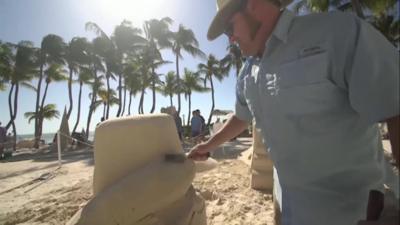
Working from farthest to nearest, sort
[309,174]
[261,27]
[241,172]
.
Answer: [241,172] → [261,27] → [309,174]

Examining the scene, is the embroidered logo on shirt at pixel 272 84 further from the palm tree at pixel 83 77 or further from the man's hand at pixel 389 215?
the palm tree at pixel 83 77

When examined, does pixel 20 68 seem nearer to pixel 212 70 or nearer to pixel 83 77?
pixel 83 77

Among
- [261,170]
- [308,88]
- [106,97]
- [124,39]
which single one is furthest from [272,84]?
[106,97]

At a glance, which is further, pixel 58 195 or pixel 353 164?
pixel 58 195

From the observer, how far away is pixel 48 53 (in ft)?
96.4

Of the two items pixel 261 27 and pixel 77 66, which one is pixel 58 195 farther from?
pixel 77 66

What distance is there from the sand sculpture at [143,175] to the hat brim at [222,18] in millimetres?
1003

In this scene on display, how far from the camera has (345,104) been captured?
108cm

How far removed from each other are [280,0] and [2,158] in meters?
15.5

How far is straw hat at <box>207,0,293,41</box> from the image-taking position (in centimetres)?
137

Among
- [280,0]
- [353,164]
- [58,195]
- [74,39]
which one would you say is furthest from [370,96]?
[74,39]

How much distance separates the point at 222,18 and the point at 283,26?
1.18 ft

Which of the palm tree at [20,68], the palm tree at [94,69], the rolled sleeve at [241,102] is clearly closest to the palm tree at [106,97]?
the palm tree at [94,69]

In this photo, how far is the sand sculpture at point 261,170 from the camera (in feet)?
15.5
